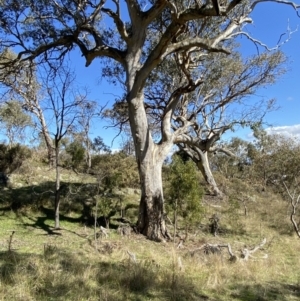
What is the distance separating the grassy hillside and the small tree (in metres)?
0.86

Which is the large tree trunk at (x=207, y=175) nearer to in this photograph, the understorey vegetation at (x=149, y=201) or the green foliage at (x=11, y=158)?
the understorey vegetation at (x=149, y=201)

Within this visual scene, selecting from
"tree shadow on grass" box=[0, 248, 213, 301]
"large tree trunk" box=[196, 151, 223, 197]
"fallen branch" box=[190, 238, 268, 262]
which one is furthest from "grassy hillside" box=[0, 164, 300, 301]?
"large tree trunk" box=[196, 151, 223, 197]

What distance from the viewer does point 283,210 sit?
52.1 feet

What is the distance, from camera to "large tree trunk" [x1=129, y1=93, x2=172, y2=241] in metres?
9.47

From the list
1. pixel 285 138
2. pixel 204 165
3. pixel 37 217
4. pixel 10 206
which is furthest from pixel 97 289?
pixel 204 165

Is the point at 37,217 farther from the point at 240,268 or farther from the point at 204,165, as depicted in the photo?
the point at 204,165

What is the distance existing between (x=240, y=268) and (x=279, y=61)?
35.9 ft

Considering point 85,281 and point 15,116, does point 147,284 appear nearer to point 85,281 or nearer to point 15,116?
point 85,281

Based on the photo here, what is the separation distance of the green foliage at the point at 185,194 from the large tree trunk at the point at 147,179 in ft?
1.46

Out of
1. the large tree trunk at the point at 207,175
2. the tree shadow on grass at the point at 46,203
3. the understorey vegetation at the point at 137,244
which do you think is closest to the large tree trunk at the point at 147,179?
the understorey vegetation at the point at 137,244

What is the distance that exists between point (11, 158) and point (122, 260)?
35.0 feet

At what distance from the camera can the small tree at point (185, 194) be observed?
29.9 ft

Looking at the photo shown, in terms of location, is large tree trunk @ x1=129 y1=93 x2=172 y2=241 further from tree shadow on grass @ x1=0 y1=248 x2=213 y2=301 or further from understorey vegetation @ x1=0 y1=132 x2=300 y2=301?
tree shadow on grass @ x1=0 y1=248 x2=213 y2=301

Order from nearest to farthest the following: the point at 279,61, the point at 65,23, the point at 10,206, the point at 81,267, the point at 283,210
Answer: the point at 81,267
the point at 65,23
the point at 10,206
the point at 279,61
the point at 283,210
